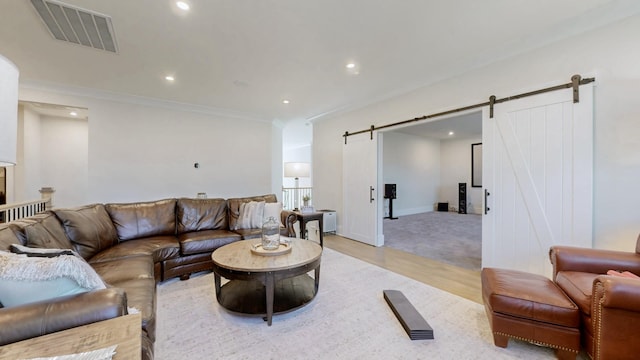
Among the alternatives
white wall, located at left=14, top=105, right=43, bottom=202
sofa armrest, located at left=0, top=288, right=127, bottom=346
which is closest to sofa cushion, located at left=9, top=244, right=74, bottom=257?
sofa armrest, located at left=0, top=288, right=127, bottom=346

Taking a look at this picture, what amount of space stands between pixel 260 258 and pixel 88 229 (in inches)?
74.6

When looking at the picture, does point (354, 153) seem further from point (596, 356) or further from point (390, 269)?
point (596, 356)

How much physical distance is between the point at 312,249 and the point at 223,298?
94 centimetres

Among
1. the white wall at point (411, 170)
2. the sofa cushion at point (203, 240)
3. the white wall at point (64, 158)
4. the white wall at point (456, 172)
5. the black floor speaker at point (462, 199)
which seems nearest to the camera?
the sofa cushion at point (203, 240)

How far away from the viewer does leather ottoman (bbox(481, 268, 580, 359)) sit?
63.7 inches

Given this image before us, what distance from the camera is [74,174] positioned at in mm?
5512

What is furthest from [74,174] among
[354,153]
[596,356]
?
[596,356]

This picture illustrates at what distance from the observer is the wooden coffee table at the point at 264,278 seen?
2076mm

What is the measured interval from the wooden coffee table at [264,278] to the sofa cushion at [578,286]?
1835mm

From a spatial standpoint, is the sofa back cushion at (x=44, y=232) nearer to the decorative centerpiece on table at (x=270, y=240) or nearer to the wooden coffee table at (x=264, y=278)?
the wooden coffee table at (x=264, y=278)

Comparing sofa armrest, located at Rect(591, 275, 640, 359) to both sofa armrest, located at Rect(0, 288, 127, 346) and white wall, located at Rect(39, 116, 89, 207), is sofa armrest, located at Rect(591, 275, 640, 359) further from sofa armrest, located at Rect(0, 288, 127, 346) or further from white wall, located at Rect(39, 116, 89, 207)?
white wall, located at Rect(39, 116, 89, 207)

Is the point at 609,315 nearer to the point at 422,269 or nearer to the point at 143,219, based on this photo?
the point at 422,269

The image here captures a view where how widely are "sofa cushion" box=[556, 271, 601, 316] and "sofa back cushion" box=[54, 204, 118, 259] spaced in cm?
403

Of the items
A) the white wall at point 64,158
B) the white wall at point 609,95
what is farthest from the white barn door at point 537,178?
the white wall at point 64,158
